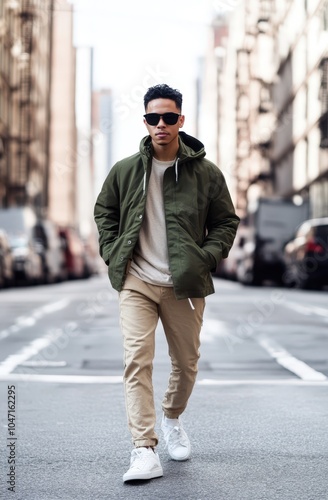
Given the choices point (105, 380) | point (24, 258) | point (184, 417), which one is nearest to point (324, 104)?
point (24, 258)

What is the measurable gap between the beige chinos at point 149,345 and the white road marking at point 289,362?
355 cm

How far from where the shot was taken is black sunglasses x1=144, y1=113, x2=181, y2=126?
4957 millimetres

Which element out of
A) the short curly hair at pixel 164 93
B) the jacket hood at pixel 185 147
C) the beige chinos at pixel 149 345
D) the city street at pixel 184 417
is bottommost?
the city street at pixel 184 417

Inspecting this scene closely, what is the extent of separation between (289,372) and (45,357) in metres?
2.40

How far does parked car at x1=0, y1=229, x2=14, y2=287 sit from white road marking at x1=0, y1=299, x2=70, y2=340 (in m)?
5.13

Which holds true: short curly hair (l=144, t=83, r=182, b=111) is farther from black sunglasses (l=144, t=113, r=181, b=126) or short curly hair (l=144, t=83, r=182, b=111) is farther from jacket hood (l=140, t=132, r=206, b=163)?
jacket hood (l=140, t=132, r=206, b=163)

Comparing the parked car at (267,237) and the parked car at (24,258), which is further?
the parked car at (267,237)

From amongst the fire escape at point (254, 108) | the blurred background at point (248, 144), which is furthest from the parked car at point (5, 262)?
the fire escape at point (254, 108)

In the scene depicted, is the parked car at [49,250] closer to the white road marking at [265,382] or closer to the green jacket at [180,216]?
the white road marking at [265,382]

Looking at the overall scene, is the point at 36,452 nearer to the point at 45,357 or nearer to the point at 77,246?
the point at 45,357

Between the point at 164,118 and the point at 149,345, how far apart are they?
103 cm

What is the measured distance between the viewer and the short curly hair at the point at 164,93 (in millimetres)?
4984

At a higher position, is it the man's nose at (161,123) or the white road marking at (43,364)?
the man's nose at (161,123)

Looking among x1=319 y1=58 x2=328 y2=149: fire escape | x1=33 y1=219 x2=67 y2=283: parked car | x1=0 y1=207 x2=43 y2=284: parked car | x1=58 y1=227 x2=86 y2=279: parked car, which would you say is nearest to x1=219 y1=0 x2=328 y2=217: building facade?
x1=319 y1=58 x2=328 y2=149: fire escape
